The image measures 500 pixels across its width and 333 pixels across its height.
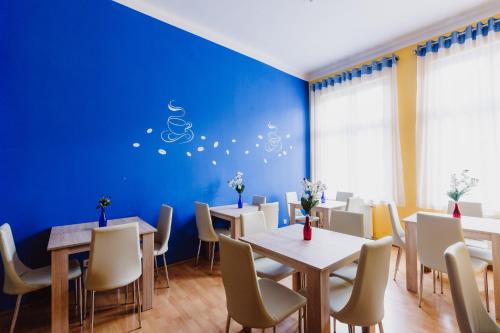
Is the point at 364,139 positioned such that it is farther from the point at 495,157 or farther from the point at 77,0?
the point at 77,0

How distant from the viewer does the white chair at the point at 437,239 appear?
2.08 metres

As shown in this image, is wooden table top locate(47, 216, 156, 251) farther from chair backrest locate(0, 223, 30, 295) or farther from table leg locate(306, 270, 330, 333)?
table leg locate(306, 270, 330, 333)

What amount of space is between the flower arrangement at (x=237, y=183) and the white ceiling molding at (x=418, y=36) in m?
3.08

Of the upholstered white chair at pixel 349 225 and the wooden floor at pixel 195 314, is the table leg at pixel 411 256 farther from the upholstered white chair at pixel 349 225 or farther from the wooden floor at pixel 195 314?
the upholstered white chair at pixel 349 225

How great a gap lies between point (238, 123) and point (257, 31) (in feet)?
4.85

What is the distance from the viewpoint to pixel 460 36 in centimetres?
339

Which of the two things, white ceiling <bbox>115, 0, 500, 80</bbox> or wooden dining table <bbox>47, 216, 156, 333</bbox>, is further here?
white ceiling <bbox>115, 0, 500, 80</bbox>

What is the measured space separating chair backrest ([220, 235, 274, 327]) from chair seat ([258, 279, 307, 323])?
0.11 m

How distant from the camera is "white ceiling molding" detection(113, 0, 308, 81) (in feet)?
10.3

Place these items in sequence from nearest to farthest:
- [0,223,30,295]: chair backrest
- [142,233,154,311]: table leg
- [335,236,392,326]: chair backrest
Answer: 1. [335,236,392,326]: chair backrest
2. [0,223,30,295]: chair backrest
3. [142,233,154,311]: table leg

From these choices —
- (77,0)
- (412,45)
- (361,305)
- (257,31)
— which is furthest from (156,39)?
(412,45)

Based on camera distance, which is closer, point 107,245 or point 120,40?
point 107,245

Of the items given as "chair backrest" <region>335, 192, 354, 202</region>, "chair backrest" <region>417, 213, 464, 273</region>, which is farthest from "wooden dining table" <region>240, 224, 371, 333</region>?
"chair backrest" <region>335, 192, 354, 202</region>

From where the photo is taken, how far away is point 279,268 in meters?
2.07
